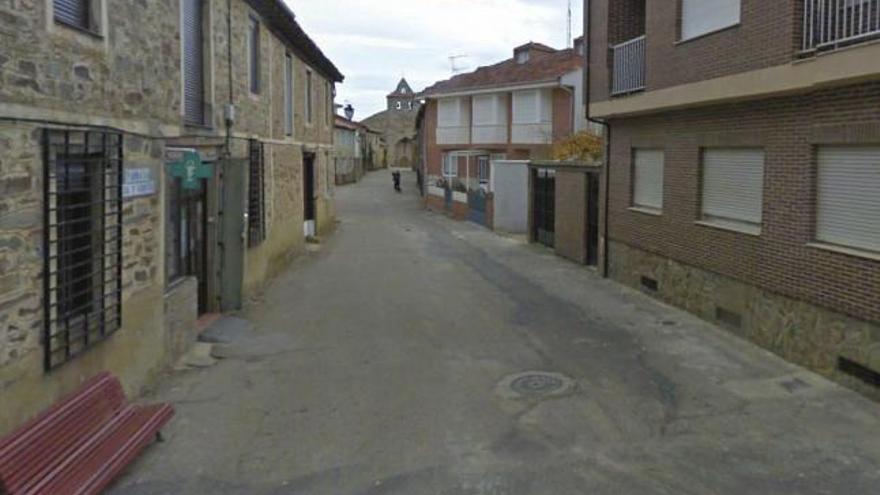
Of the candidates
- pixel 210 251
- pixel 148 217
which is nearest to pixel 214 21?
pixel 210 251

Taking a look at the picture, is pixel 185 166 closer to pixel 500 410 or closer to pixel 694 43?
pixel 500 410

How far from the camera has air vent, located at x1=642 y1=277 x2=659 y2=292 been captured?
13.0 meters

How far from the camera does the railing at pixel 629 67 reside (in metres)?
13.4

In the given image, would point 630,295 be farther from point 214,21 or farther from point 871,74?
point 214,21

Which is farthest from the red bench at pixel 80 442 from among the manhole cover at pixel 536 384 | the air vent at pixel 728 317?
the air vent at pixel 728 317

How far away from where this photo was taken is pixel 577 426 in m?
6.59

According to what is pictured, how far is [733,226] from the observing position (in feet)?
34.3

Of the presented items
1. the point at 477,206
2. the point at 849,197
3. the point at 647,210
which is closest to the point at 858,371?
the point at 849,197

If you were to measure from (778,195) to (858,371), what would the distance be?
2453 millimetres

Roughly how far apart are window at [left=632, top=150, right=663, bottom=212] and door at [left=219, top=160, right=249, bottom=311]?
7.03 metres

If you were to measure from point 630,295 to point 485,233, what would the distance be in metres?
12.4

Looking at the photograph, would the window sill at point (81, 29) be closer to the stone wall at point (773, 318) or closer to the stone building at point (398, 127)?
the stone wall at point (773, 318)

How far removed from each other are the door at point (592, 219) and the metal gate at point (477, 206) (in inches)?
412

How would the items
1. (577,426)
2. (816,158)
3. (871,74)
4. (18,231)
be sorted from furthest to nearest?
(816,158) < (871,74) < (577,426) < (18,231)
